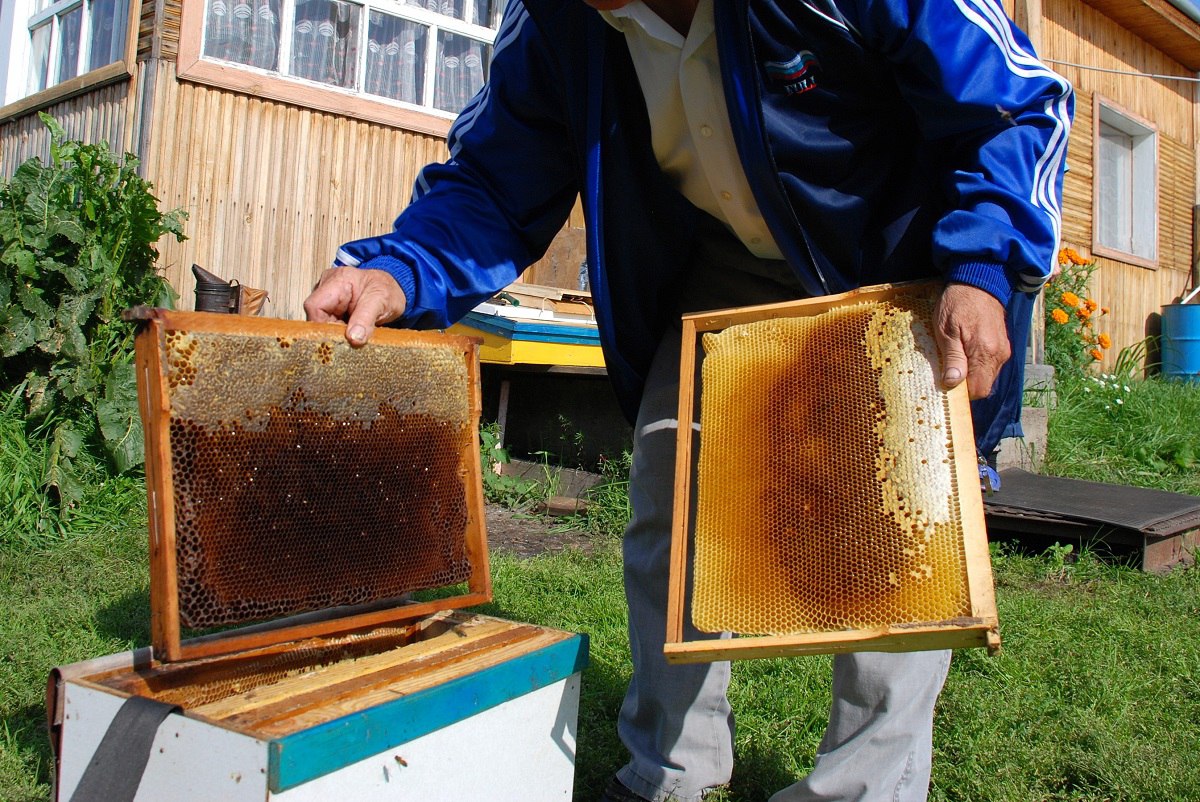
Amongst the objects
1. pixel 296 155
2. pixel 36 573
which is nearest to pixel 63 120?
pixel 296 155

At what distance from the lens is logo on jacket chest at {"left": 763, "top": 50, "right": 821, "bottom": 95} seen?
1.74 m

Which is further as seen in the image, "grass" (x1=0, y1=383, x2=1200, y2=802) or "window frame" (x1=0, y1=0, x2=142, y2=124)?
"window frame" (x1=0, y1=0, x2=142, y2=124)

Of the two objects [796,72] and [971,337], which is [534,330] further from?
[971,337]

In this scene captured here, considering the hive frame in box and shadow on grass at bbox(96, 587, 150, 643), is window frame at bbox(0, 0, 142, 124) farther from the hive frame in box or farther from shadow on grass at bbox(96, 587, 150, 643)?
the hive frame in box

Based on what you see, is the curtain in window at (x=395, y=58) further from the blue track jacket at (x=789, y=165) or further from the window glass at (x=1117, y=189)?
the window glass at (x=1117, y=189)

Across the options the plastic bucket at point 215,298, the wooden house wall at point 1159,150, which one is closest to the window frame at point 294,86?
the plastic bucket at point 215,298

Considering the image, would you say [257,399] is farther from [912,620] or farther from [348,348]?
[912,620]

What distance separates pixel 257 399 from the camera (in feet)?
5.43

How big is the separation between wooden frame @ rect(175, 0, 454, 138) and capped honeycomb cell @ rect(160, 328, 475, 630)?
4.00 m

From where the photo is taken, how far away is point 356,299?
1.86m

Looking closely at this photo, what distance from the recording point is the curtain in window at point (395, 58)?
19.5 ft

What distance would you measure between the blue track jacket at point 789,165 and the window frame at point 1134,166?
7550mm

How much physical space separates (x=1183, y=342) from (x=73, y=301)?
8792 mm

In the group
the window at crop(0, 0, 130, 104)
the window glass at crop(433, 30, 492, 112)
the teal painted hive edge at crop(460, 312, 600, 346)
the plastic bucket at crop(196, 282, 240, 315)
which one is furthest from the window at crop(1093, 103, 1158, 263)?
the window at crop(0, 0, 130, 104)
